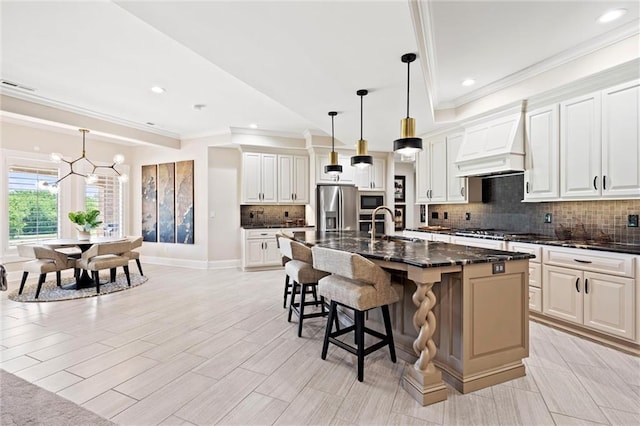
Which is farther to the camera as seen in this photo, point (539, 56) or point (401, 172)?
point (401, 172)

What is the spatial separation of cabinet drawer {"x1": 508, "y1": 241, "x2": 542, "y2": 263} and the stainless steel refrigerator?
346 cm

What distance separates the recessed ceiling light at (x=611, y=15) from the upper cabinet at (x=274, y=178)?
16.7 ft

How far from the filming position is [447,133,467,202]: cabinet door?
472 cm

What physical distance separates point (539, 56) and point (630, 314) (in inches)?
98.6

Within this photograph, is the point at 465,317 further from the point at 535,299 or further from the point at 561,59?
the point at 561,59

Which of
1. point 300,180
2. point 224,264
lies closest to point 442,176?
point 300,180

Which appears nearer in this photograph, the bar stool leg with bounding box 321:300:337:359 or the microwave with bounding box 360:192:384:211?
the bar stool leg with bounding box 321:300:337:359

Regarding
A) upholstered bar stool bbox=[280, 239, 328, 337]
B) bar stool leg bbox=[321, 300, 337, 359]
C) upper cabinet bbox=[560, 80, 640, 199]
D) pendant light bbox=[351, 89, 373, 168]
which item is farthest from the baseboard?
upper cabinet bbox=[560, 80, 640, 199]

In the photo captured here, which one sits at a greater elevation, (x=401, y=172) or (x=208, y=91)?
(x=208, y=91)

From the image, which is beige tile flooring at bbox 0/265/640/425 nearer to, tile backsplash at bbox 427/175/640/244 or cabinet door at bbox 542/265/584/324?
cabinet door at bbox 542/265/584/324

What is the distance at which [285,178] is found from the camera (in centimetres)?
675

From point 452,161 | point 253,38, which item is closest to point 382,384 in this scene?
point 253,38

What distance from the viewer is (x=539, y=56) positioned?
318 cm

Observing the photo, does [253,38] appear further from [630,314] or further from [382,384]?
[630,314]
